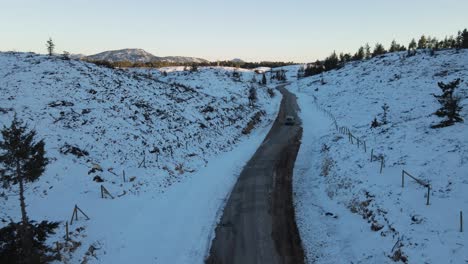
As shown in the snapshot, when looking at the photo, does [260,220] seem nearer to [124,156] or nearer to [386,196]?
[386,196]

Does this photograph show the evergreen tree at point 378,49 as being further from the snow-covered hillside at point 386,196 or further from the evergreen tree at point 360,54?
the snow-covered hillside at point 386,196

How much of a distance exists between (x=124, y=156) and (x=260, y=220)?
41.1 ft

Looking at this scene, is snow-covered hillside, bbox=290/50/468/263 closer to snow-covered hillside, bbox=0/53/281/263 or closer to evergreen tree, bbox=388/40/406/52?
snow-covered hillside, bbox=0/53/281/263

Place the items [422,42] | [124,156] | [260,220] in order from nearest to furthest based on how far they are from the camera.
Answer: [260,220], [124,156], [422,42]

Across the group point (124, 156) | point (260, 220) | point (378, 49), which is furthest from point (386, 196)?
point (378, 49)

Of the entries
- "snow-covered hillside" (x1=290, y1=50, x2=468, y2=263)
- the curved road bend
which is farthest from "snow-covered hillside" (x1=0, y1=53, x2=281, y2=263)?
"snow-covered hillside" (x1=290, y1=50, x2=468, y2=263)

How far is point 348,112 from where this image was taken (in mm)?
49062

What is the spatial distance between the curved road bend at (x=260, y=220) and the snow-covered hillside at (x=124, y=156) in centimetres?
96

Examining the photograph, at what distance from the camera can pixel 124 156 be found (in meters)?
24.2

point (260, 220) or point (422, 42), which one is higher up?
point (422, 42)

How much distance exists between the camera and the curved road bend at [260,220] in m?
14.1

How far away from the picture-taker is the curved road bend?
14.1 metres

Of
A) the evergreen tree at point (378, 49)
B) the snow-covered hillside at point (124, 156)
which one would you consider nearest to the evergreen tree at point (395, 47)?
the evergreen tree at point (378, 49)

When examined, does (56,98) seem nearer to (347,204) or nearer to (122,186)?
(122,186)
